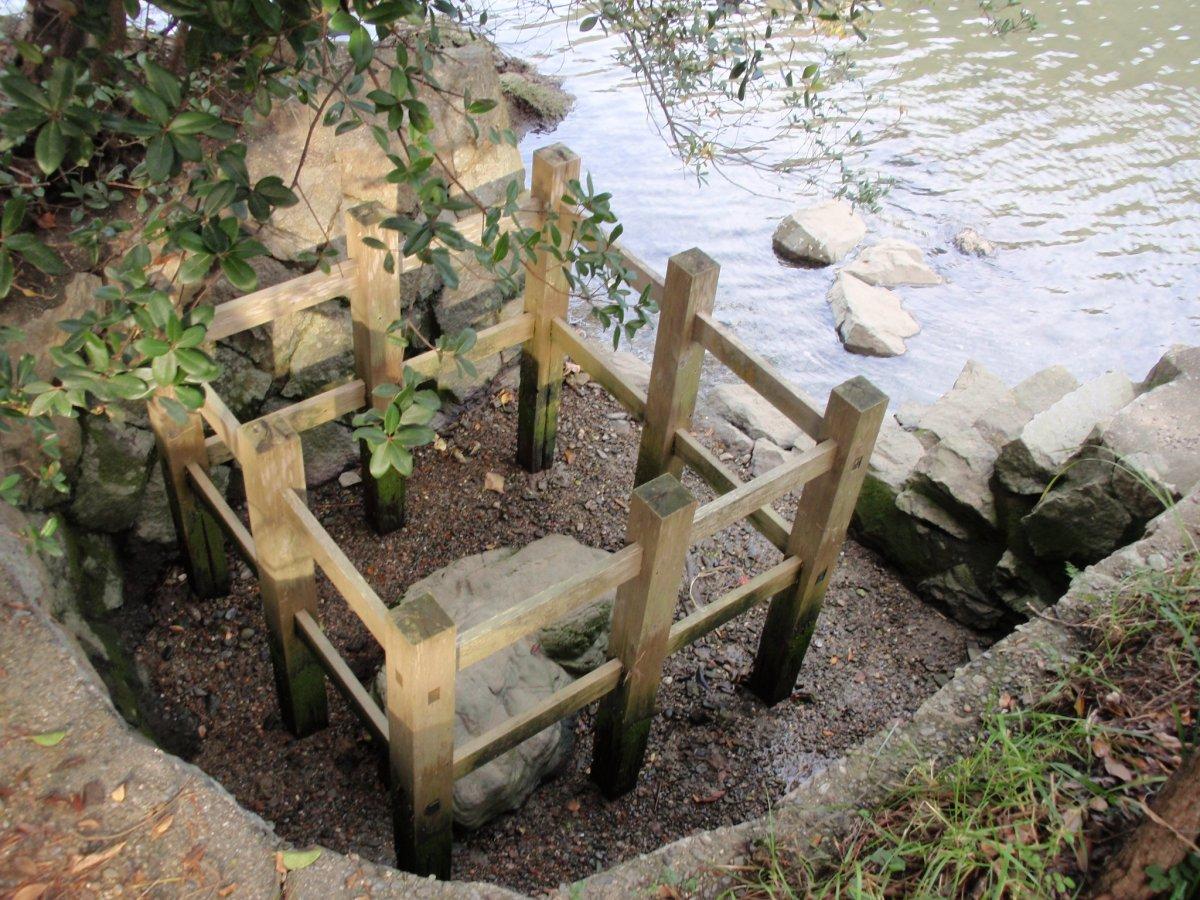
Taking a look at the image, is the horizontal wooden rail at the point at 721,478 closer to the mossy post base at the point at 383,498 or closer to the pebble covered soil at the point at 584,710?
the pebble covered soil at the point at 584,710

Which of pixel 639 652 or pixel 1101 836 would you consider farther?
pixel 639 652

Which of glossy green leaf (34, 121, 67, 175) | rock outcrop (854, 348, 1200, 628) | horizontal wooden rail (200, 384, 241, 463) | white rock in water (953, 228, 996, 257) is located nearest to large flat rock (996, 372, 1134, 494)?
rock outcrop (854, 348, 1200, 628)

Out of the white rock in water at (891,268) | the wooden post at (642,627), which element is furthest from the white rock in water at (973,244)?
the wooden post at (642,627)

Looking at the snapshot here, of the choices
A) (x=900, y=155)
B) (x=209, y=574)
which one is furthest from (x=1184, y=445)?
(x=900, y=155)

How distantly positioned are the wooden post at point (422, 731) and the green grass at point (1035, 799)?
2.66 ft

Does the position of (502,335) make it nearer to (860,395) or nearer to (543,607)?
(860,395)

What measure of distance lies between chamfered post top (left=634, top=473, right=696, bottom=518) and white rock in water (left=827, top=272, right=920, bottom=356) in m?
4.05

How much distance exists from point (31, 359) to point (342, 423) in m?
2.13

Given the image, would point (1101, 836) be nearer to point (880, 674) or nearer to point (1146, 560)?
point (1146, 560)

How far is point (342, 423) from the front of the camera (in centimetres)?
443

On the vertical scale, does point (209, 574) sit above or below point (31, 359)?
below

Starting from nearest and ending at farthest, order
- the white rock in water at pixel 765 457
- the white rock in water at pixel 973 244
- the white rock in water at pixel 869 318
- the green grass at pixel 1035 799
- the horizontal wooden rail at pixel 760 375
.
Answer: the green grass at pixel 1035 799
the horizontal wooden rail at pixel 760 375
the white rock in water at pixel 765 457
the white rock in water at pixel 869 318
the white rock in water at pixel 973 244

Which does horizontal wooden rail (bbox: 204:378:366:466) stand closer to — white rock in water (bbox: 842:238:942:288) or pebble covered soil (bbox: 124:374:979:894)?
pebble covered soil (bbox: 124:374:979:894)

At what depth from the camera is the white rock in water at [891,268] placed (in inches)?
277
